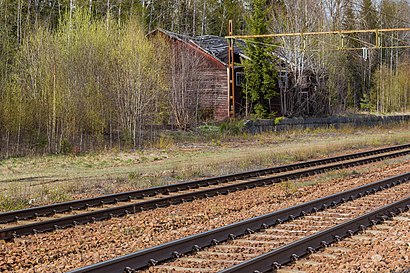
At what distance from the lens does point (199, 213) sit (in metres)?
12.1

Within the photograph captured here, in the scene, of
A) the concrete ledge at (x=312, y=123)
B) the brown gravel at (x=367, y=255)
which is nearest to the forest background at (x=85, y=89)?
the concrete ledge at (x=312, y=123)

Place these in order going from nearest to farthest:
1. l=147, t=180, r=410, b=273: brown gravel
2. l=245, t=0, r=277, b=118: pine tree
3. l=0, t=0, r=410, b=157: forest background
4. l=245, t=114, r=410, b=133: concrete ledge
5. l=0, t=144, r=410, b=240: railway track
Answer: l=147, t=180, r=410, b=273: brown gravel → l=0, t=144, r=410, b=240: railway track → l=0, t=0, r=410, b=157: forest background → l=245, t=114, r=410, b=133: concrete ledge → l=245, t=0, r=277, b=118: pine tree

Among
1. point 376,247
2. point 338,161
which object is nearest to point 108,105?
point 338,161

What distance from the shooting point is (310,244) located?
29.0 feet

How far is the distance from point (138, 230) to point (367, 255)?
3.79 m

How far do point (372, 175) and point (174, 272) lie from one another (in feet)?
39.3

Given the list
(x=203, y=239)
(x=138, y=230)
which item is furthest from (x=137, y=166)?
(x=203, y=239)

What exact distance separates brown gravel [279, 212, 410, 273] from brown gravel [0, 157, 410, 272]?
2322 mm

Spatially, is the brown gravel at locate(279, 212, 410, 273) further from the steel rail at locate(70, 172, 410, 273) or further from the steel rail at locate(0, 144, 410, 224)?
the steel rail at locate(0, 144, 410, 224)

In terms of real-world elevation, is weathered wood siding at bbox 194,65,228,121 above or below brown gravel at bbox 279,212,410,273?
above

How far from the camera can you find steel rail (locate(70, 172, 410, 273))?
746 cm

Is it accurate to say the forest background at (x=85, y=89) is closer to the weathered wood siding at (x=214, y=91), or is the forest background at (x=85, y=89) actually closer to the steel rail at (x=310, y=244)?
the weathered wood siding at (x=214, y=91)

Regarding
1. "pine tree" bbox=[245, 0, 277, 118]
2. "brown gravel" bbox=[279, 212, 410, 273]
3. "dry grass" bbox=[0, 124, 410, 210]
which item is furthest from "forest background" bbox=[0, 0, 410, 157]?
"brown gravel" bbox=[279, 212, 410, 273]

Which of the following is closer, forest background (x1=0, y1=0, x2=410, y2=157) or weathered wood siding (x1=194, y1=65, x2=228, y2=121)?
forest background (x1=0, y1=0, x2=410, y2=157)
